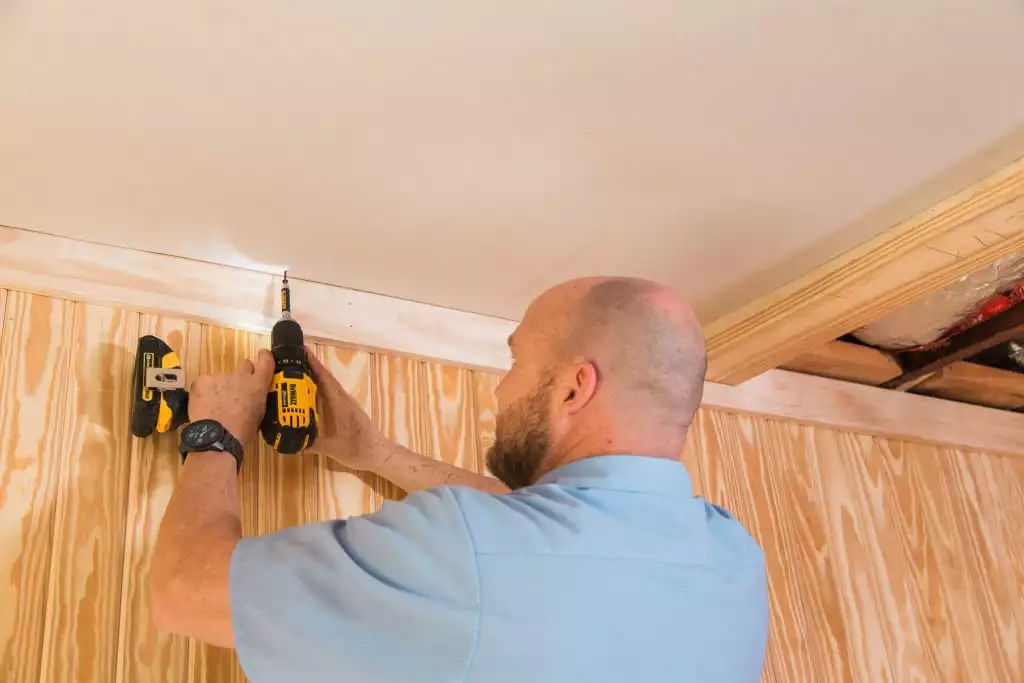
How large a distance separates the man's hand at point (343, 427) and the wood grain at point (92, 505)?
303mm

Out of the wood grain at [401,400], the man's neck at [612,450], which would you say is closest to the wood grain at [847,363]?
the wood grain at [401,400]

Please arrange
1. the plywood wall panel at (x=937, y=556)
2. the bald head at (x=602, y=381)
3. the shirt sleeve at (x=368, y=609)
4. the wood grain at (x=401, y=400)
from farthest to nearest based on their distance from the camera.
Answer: the plywood wall panel at (x=937, y=556) < the wood grain at (x=401, y=400) < the bald head at (x=602, y=381) < the shirt sleeve at (x=368, y=609)

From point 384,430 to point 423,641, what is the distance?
2.46 ft

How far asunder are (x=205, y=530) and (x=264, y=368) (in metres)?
0.36

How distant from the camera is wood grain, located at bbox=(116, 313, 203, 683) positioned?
1.30 metres

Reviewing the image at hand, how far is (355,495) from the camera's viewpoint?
1.57 m

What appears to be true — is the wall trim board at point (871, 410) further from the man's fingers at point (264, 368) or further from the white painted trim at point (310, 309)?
the man's fingers at point (264, 368)

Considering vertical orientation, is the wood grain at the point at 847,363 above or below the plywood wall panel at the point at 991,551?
above

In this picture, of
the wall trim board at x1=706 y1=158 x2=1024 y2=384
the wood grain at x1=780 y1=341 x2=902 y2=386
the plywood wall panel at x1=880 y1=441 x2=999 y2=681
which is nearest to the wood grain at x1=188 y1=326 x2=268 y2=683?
the wall trim board at x1=706 y1=158 x2=1024 y2=384

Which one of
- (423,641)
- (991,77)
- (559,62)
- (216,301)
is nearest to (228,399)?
(216,301)

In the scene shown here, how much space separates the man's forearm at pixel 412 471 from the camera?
1.53 meters

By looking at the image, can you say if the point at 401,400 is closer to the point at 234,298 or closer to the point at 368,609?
the point at 234,298

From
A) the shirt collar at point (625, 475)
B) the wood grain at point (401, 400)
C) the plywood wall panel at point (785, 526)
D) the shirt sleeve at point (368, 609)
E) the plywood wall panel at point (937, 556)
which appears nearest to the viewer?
the shirt sleeve at point (368, 609)

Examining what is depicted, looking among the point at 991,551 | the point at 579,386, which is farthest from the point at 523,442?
the point at 991,551
